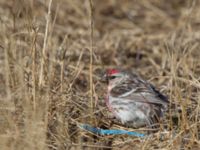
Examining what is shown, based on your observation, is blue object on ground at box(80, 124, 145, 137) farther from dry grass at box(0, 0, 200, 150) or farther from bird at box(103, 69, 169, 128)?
bird at box(103, 69, 169, 128)

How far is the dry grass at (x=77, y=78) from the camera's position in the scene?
5414 mm

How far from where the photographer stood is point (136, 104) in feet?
20.1

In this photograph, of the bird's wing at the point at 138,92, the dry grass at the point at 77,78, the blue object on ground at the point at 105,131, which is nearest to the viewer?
the dry grass at the point at 77,78

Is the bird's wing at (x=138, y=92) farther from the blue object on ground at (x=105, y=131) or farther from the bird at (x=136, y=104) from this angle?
the blue object on ground at (x=105, y=131)

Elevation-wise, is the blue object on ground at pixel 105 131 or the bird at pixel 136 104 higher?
the bird at pixel 136 104

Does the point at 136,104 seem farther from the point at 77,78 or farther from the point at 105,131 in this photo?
the point at 77,78

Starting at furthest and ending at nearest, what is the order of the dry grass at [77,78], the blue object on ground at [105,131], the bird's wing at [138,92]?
1. the bird's wing at [138,92]
2. the blue object on ground at [105,131]
3. the dry grass at [77,78]

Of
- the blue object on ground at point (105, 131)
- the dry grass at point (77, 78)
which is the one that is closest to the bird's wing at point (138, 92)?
the dry grass at point (77, 78)

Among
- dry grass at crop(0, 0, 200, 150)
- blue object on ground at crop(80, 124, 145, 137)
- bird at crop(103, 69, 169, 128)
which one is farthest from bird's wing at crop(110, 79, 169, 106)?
blue object on ground at crop(80, 124, 145, 137)

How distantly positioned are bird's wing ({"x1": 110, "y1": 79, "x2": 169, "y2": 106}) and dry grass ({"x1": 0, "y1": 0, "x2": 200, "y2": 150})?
0.14 metres

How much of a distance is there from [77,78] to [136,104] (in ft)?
4.48

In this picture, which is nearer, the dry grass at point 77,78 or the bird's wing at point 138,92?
the dry grass at point 77,78

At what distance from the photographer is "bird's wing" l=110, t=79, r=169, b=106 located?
6.02m

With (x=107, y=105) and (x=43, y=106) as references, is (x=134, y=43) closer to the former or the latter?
(x=107, y=105)
